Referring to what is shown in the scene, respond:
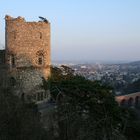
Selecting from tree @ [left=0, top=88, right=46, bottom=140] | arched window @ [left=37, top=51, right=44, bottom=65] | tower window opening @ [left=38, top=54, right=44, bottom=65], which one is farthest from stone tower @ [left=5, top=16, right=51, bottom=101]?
tree @ [left=0, top=88, right=46, bottom=140]

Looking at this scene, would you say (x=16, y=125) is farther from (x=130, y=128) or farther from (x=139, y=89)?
(x=139, y=89)

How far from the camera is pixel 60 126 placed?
11.7 m

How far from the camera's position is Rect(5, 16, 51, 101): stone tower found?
62.9 feet

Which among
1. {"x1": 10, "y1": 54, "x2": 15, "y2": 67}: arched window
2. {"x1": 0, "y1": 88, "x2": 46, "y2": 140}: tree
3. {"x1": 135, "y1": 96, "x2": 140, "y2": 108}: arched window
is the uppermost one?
{"x1": 10, "y1": 54, "x2": 15, "y2": 67}: arched window

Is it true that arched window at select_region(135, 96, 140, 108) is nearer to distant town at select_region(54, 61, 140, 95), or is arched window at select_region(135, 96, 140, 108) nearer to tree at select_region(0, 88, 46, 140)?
distant town at select_region(54, 61, 140, 95)

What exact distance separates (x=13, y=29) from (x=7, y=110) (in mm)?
9089

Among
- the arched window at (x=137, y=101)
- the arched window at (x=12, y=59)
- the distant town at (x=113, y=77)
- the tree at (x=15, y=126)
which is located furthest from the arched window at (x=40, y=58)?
the arched window at (x=137, y=101)

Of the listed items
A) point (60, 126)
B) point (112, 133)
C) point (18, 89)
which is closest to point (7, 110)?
point (60, 126)

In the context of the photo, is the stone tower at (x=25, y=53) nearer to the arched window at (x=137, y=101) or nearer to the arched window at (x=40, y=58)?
the arched window at (x=40, y=58)

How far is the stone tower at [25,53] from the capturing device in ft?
62.9

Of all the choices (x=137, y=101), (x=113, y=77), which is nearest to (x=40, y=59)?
(x=137, y=101)

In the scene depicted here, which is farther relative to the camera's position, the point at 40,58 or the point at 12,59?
the point at 40,58

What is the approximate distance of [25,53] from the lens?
62.9ft

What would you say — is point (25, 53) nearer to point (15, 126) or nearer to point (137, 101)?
point (15, 126)
